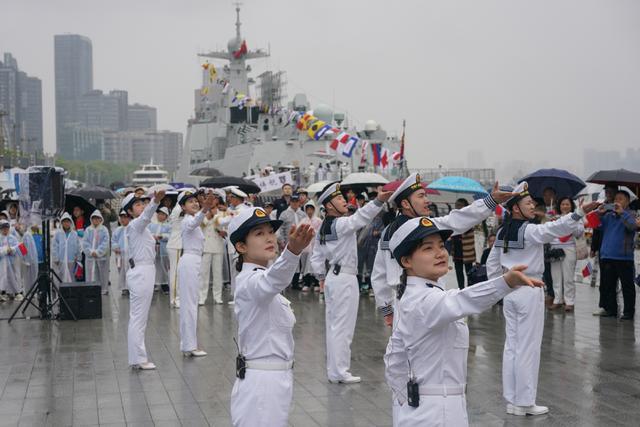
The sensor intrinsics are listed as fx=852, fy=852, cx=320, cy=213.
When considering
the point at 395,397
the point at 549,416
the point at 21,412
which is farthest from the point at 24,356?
the point at 395,397

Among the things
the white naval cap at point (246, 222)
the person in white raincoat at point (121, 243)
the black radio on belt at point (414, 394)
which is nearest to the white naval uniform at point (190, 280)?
the white naval cap at point (246, 222)

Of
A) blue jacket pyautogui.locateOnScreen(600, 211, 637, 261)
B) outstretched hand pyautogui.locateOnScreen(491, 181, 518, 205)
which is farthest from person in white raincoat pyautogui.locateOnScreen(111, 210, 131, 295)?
outstretched hand pyautogui.locateOnScreen(491, 181, 518, 205)

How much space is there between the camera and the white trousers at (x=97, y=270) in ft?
59.6

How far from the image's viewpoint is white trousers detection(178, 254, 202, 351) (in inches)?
431

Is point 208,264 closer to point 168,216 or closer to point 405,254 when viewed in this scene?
point 168,216

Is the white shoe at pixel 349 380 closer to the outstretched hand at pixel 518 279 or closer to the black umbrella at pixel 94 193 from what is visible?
the outstretched hand at pixel 518 279

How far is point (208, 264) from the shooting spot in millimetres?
17250

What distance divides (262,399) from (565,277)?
1061 cm

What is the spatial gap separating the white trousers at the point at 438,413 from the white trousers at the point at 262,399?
32.6 inches

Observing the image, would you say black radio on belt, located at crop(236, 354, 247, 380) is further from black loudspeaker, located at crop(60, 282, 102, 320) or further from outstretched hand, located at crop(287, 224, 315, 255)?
black loudspeaker, located at crop(60, 282, 102, 320)

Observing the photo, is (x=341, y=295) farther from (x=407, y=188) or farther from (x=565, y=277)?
(x=565, y=277)

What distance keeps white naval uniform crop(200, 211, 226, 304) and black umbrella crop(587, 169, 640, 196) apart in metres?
7.18

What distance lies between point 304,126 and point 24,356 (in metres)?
23.4

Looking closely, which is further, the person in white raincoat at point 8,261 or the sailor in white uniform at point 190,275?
the person in white raincoat at point 8,261
